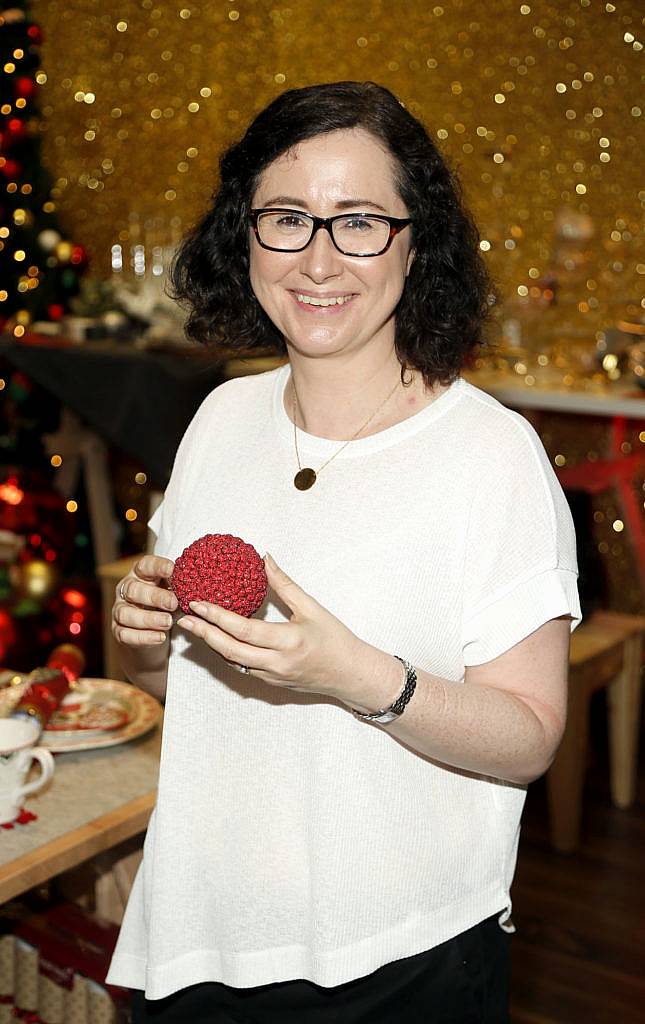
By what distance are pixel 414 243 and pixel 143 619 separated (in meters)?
0.48

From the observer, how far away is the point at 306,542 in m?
1.20

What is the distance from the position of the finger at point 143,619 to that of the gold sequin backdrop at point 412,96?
2294 mm

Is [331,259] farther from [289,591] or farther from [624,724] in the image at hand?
[624,724]

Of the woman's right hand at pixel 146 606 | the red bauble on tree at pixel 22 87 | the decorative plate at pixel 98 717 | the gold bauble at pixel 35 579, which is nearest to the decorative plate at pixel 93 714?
the decorative plate at pixel 98 717

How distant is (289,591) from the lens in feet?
3.25

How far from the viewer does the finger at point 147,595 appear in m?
1.13

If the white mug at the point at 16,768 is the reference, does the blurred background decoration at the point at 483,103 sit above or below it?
above

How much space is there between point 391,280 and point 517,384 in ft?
7.26

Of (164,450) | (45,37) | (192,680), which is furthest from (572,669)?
(45,37)

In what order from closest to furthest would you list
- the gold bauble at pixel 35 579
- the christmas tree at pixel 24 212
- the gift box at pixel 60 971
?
the gift box at pixel 60 971 → the gold bauble at pixel 35 579 → the christmas tree at pixel 24 212

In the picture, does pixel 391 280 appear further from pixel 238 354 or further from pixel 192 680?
pixel 192 680

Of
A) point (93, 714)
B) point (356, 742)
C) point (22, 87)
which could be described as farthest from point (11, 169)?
point (356, 742)

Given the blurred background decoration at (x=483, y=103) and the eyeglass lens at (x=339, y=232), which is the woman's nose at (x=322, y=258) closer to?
the eyeglass lens at (x=339, y=232)

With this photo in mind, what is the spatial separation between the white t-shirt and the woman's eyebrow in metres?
0.21
